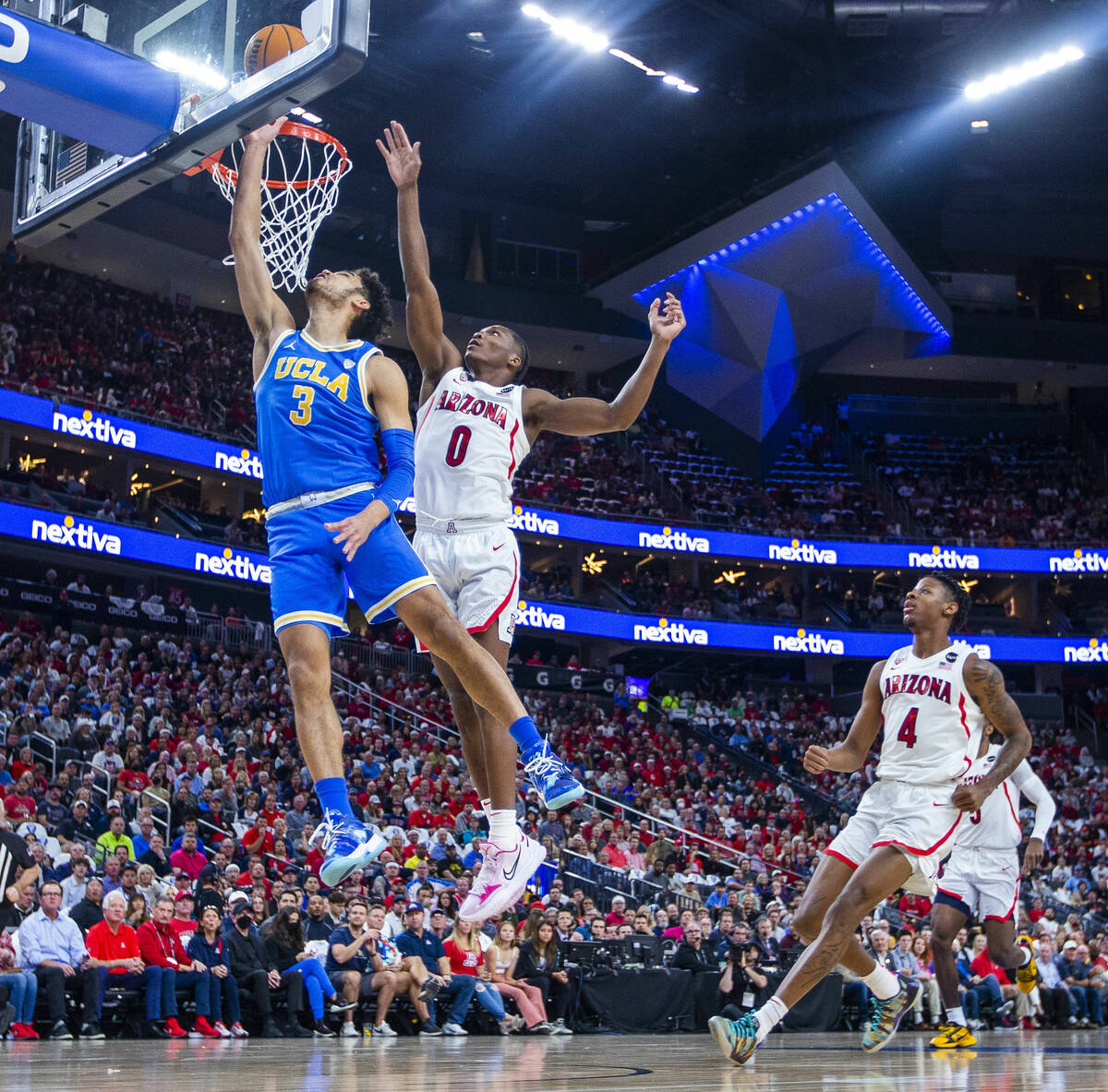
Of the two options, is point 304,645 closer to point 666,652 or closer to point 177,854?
point 177,854

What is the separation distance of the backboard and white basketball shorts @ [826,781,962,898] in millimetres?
4728

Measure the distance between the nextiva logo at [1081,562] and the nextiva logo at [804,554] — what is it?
669 cm

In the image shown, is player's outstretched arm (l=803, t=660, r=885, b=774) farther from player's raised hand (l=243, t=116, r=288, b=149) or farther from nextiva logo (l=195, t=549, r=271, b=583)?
nextiva logo (l=195, t=549, r=271, b=583)

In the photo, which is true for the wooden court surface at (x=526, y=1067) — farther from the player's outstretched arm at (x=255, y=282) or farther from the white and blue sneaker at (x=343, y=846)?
the player's outstretched arm at (x=255, y=282)

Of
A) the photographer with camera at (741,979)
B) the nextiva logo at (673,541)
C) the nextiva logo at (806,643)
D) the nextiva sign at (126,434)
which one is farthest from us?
the nextiva logo at (806,643)

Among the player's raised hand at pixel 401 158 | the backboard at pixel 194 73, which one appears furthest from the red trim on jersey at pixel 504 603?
the backboard at pixel 194 73

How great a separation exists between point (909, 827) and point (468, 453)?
10.2ft

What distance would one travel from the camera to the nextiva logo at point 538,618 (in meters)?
34.2

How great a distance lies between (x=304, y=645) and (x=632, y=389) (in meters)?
1.97

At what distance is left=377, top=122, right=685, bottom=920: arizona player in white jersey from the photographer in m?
6.07

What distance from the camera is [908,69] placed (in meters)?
35.6

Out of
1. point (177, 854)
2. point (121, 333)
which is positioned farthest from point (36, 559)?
point (177, 854)

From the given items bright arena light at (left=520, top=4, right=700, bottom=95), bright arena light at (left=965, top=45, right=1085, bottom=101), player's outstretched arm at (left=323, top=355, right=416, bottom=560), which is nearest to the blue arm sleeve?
player's outstretched arm at (left=323, top=355, right=416, bottom=560)

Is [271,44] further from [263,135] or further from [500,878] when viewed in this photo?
[500,878]
